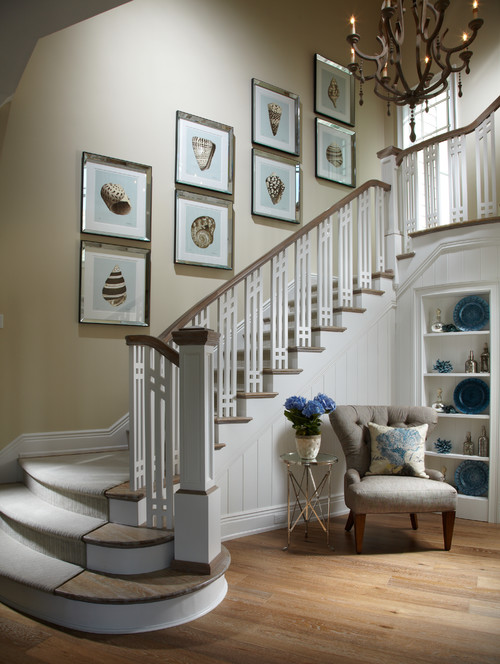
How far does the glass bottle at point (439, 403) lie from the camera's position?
4.66 meters

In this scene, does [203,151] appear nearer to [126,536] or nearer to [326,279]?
[326,279]

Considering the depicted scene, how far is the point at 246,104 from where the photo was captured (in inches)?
217

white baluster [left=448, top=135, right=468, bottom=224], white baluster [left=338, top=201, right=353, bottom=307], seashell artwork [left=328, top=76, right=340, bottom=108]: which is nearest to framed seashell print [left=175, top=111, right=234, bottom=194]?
white baluster [left=338, top=201, right=353, bottom=307]

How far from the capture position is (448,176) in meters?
4.80

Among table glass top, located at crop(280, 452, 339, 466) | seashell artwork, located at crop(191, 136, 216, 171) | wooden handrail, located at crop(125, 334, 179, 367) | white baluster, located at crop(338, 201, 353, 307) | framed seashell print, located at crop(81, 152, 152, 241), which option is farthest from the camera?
seashell artwork, located at crop(191, 136, 216, 171)

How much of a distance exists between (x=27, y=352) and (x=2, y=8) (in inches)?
98.5

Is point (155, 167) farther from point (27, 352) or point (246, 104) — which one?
point (27, 352)

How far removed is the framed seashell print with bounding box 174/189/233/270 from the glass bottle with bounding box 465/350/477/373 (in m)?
2.34

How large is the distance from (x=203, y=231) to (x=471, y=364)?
2678mm

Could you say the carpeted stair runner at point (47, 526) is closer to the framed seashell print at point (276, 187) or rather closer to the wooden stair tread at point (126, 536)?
the wooden stair tread at point (126, 536)

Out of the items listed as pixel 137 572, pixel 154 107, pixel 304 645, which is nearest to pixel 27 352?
pixel 137 572

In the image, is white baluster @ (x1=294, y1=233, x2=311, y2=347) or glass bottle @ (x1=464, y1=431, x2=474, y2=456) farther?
glass bottle @ (x1=464, y1=431, x2=474, y2=456)

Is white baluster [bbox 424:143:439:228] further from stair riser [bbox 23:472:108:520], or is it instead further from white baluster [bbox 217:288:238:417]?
stair riser [bbox 23:472:108:520]

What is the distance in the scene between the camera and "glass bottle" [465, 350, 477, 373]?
449 cm
